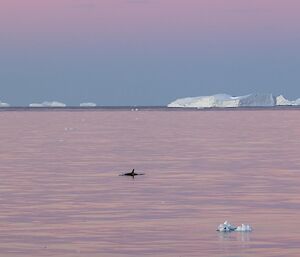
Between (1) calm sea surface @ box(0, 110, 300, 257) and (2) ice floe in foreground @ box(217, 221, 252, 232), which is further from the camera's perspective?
(2) ice floe in foreground @ box(217, 221, 252, 232)

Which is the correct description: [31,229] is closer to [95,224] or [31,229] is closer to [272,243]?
[95,224]

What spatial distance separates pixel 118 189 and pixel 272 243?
9.32 metres

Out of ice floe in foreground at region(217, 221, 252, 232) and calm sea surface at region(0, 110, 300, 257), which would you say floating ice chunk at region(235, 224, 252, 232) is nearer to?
ice floe in foreground at region(217, 221, 252, 232)

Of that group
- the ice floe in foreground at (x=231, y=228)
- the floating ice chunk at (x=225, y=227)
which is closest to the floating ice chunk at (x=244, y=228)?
the ice floe in foreground at (x=231, y=228)

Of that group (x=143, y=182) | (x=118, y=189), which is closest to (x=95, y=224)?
(x=118, y=189)

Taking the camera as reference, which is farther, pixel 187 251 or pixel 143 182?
pixel 143 182

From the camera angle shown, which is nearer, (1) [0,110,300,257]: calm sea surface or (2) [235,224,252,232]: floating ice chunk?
(1) [0,110,300,257]: calm sea surface

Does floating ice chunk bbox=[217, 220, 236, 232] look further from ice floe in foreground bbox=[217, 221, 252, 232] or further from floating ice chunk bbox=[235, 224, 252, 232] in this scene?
floating ice chunk bbox=[235, 224, 252, 232]

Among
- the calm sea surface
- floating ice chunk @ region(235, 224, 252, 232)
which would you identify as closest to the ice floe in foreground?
floating ice chunk @ region(235, 224, 252, 232)

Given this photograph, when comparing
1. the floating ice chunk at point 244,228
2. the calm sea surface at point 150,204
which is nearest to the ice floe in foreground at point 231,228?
the floating ice chunk at point 244,228

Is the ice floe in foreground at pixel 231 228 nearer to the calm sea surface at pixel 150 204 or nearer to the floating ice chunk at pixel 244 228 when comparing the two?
the floating ice chunk at pixel 244 228

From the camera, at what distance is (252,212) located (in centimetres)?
2109

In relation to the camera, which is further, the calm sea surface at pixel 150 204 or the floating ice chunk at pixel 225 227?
the floating ice chunk at pixel 225 227

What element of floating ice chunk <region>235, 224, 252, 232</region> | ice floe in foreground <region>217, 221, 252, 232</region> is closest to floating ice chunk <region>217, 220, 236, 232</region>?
ice floe in foreground <region>217, 221, 252, 232</region>
